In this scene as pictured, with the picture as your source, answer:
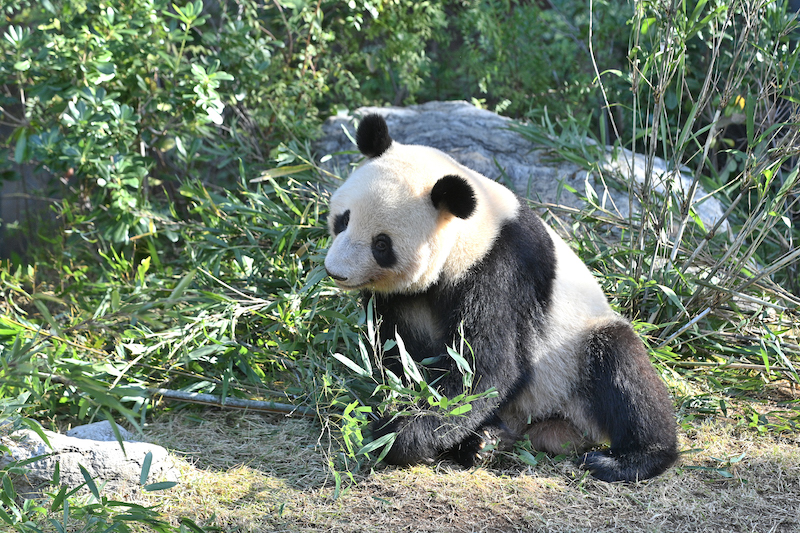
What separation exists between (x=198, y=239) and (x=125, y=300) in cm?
77

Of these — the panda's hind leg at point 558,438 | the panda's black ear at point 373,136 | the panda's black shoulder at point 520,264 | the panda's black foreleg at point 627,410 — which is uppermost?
the panda's black ear at point 373,136

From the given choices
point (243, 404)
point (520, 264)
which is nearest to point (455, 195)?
point (520, 264)

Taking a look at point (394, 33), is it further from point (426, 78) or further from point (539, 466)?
point (539, 466)

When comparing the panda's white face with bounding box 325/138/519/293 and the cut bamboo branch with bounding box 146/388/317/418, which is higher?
the panda's white face with bounding box 325/138/519/293

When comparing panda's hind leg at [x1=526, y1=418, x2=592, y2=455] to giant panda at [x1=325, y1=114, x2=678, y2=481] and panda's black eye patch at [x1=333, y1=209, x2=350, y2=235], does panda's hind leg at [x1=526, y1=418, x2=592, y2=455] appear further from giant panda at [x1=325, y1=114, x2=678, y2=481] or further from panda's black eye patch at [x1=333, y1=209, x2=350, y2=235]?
panda's black eye patch at [x1=333, y1=209, x2=350, y2=235]

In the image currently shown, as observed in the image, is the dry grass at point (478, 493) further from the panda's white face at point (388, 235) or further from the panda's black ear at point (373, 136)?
the panda's black ear at point (373, 136)

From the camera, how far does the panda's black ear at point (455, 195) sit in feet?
9.86

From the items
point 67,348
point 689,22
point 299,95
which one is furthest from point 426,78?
point 67,348

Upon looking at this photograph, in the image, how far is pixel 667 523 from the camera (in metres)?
2.90

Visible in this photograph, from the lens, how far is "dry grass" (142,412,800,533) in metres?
2.86

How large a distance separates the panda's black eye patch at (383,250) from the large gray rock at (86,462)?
4.16ft

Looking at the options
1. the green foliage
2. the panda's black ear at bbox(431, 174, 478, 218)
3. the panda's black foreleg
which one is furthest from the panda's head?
the green foliage

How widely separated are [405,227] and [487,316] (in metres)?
0.55

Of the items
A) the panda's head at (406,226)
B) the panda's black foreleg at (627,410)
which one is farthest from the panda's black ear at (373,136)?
the panda's black foreleg at (627,410)
